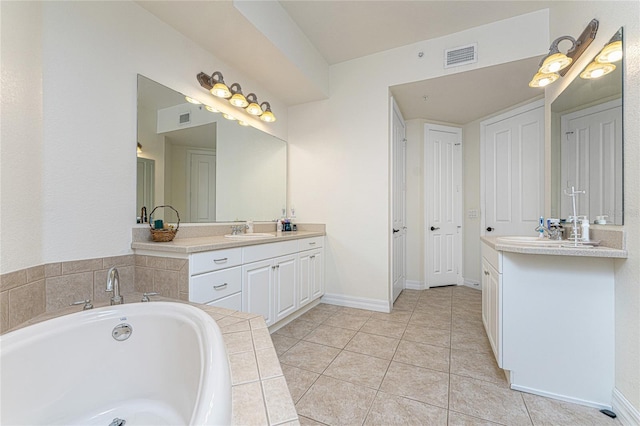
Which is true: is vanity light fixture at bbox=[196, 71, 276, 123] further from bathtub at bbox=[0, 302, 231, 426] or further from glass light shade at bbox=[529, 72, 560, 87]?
glass light shade at bbox=[529, 72, 560, 87]

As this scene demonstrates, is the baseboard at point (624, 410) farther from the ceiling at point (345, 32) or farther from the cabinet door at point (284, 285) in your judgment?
the ceiling at point (345, 32)

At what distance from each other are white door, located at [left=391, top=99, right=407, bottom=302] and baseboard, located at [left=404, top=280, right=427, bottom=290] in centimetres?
11

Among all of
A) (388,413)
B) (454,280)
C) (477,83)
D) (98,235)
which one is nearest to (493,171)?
(477,83)

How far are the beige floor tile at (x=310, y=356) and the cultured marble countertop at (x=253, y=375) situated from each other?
0.74 m

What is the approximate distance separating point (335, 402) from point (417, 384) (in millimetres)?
527

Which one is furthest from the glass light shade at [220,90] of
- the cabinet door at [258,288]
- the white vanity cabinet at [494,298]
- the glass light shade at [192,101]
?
the white vanity cabinet at [494,298]

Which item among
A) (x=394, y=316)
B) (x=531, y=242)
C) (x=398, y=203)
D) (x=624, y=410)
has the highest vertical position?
(x=398, y=203)

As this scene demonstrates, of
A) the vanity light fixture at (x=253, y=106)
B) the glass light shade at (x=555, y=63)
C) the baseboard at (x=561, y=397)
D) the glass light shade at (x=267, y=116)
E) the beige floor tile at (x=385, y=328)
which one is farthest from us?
the glass light shade at (x=267, y=116)

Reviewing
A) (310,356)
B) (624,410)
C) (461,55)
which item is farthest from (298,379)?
(461,55)

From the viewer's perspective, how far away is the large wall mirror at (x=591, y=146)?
4.66 ft

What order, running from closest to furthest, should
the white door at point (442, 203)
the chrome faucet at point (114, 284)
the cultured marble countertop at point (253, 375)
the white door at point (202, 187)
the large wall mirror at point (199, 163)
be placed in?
the cultured marble countertop at point (253, 375) < the chrome faucet at point (114, 284) < the large wall mirror at point (199, 163) < the white door at point (202, 187) < the white door at point (442, 203)

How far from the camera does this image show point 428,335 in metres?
2.24

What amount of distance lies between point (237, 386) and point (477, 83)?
3280mm

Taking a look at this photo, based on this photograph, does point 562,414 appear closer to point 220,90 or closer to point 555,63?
point 555,63
